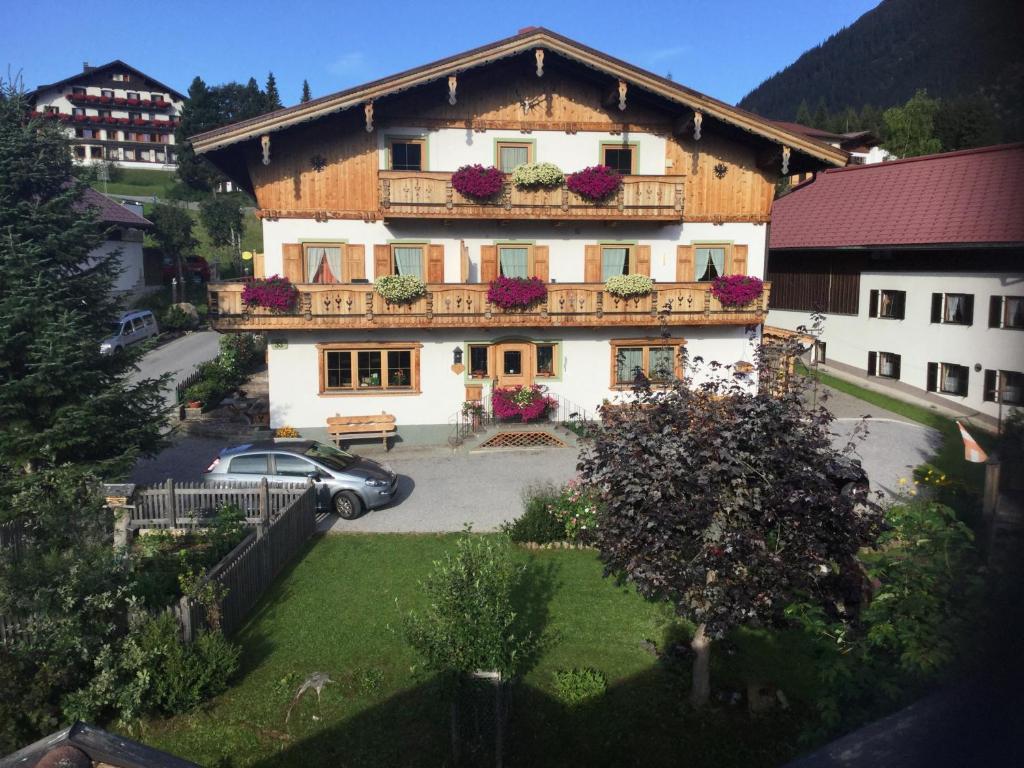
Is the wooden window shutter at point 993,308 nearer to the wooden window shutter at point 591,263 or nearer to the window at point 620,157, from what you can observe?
the window at point 620,157

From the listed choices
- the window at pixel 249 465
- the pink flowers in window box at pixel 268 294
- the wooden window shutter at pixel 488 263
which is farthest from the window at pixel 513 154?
the window at pixel 249 465

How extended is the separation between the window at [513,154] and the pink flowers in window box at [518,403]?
6.69 m

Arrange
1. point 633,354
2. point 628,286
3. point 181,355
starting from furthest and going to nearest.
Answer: point 181,355, point 633,354, point 628,286

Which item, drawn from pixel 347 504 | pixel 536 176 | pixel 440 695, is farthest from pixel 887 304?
pixel 440 695

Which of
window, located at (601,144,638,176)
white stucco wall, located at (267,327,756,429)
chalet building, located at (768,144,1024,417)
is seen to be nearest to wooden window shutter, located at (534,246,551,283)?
white stucco wall, located at (267,327,756,429)

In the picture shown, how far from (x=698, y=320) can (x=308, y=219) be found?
11951 millimetres

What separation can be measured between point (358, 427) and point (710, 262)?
1213cm

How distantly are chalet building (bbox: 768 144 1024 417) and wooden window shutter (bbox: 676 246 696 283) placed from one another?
5.04 m

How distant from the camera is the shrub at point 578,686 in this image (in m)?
10.2

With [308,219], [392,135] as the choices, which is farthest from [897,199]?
[308,219]

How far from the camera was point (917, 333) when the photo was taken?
2939cm

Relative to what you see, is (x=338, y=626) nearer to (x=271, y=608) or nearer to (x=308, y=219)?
(x=271, y=608)

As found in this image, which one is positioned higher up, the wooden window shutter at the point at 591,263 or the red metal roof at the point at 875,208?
the red metal roof at the point at 875,208

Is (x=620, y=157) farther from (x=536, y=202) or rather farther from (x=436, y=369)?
(x=436, y=369)
